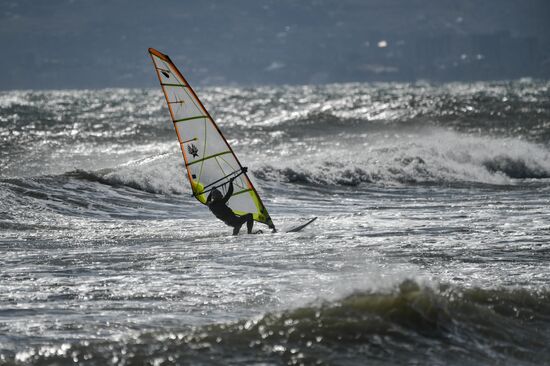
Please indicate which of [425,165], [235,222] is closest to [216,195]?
[235,222]

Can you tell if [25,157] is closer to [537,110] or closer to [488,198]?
[488,198]

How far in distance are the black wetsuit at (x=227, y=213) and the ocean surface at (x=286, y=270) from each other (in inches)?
9.4

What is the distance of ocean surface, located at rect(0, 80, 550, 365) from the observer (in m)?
7.16

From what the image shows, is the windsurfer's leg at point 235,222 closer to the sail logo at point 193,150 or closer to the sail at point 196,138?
the sail at point 196,138

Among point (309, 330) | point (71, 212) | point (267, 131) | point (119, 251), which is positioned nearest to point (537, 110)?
point (267, 131)

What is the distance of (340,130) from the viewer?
41500 millimetres

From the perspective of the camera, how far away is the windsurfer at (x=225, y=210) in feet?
42.2

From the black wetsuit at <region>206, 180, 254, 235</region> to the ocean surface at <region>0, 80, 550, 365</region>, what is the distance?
0.24 meters

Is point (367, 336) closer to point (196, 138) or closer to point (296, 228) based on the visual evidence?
point (196, 138)

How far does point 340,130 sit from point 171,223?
2694 centimetres

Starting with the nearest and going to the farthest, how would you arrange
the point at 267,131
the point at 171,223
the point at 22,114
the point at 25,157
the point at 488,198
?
the point at 171,223
the point at 488,198
the point at 25,157
the point at 267,131
the point at 22,114

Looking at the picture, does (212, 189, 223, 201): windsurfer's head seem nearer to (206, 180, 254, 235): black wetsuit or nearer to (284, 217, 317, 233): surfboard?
(206, 180, 254, 235): black wetsuit

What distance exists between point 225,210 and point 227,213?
0.21 ft

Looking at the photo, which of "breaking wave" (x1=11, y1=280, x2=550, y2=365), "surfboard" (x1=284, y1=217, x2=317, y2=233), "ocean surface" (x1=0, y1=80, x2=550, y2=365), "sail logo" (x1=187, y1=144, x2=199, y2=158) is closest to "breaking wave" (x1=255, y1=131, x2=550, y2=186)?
"ocean surface" (x1=0, y1=80, x2=550, y2=365)
